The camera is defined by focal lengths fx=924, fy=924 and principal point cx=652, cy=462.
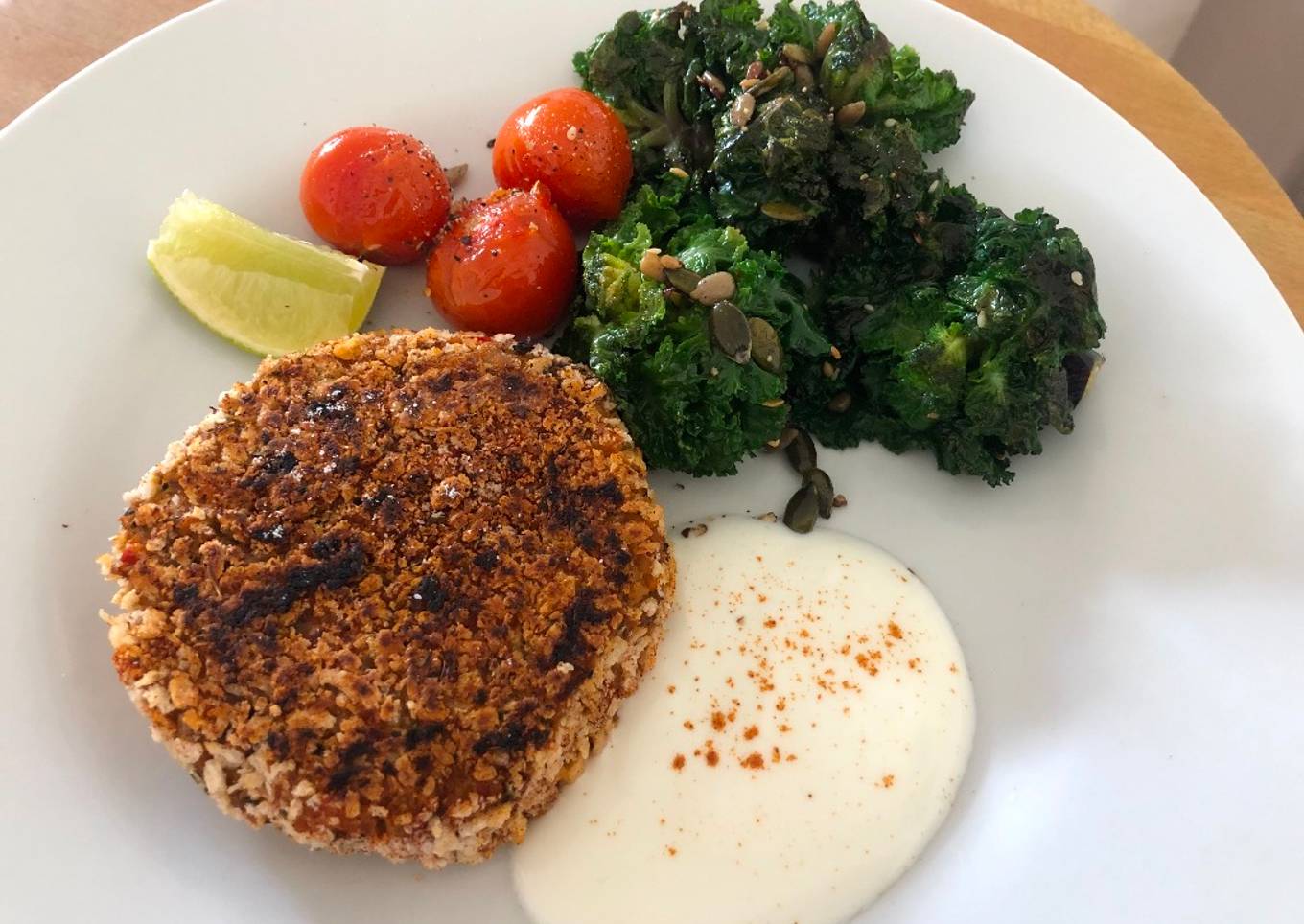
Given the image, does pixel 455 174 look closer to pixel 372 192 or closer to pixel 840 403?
pixel 372 192

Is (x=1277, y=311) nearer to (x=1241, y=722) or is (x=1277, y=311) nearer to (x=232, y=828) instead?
(x=1241, y=722)

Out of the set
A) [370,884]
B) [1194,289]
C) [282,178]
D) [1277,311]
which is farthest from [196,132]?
[1277,311]

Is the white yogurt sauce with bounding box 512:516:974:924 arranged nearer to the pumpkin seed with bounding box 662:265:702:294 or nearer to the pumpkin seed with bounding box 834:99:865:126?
the pumpkin seed with bounding box 662:265:702:294

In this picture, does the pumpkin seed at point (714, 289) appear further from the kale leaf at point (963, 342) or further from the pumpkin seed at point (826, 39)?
the pumpkin seed at point (826, 39)

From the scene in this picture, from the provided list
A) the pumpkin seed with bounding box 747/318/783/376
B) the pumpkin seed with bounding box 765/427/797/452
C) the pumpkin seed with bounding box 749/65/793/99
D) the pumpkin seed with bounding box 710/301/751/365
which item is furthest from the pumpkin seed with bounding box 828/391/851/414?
the pumpkin seed with bounding box 749/65/793/99

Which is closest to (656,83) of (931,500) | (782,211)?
(782,211)

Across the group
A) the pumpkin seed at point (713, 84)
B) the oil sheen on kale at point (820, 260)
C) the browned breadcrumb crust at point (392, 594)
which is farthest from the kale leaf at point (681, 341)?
the pumpkin seed at point (713, 84)
